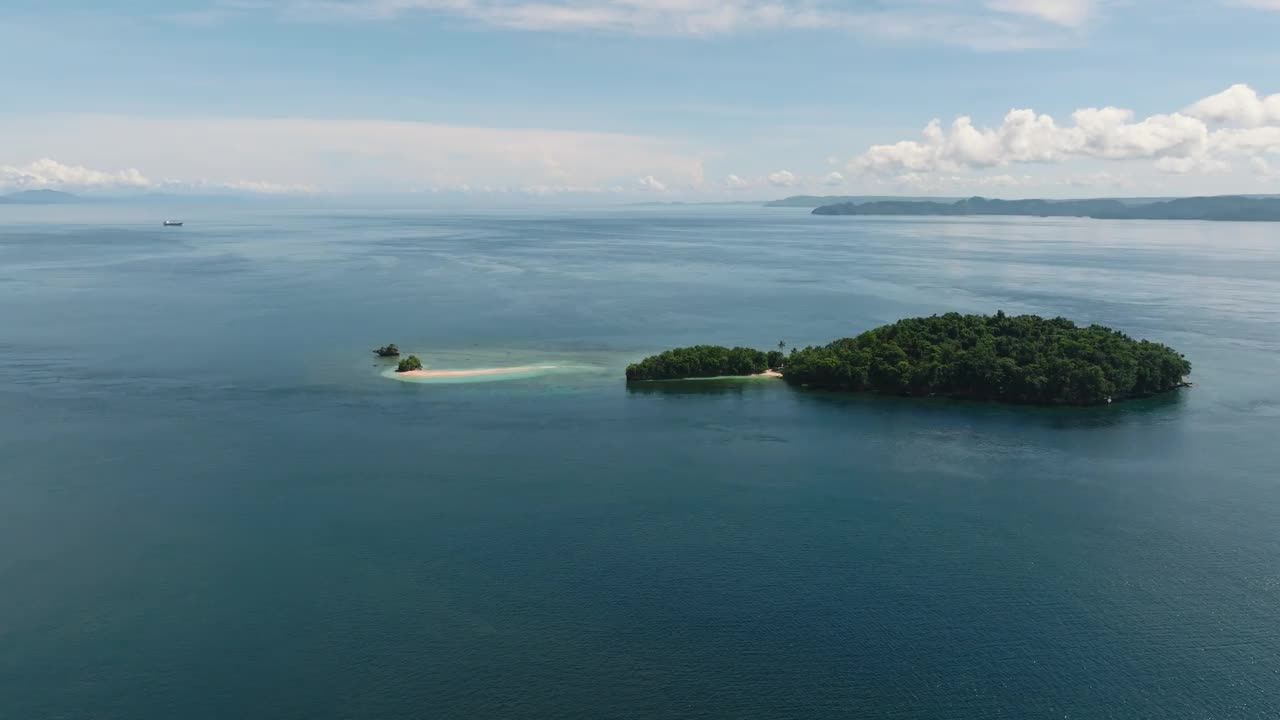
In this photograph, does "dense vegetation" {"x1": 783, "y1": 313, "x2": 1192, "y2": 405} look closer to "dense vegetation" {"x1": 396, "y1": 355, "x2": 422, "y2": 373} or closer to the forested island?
the forested island

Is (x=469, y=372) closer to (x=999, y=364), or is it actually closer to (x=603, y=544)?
(x=603, y=544)

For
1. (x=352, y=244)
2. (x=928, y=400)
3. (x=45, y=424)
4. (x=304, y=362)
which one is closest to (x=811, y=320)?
(x=928, y=400)

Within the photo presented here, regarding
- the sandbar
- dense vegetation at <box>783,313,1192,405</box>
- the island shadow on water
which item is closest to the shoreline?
dense vegetation at <box>783,313,1192,405</box>

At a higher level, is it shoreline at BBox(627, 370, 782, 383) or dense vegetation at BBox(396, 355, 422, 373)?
dense vegetation at BBox(396, 355, 422, 373)

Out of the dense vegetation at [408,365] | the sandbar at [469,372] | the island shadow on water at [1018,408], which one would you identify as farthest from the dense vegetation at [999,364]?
the dense vegetation at [408,365]

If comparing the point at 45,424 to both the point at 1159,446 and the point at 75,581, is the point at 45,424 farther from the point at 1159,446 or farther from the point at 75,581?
the point at 1159,446
